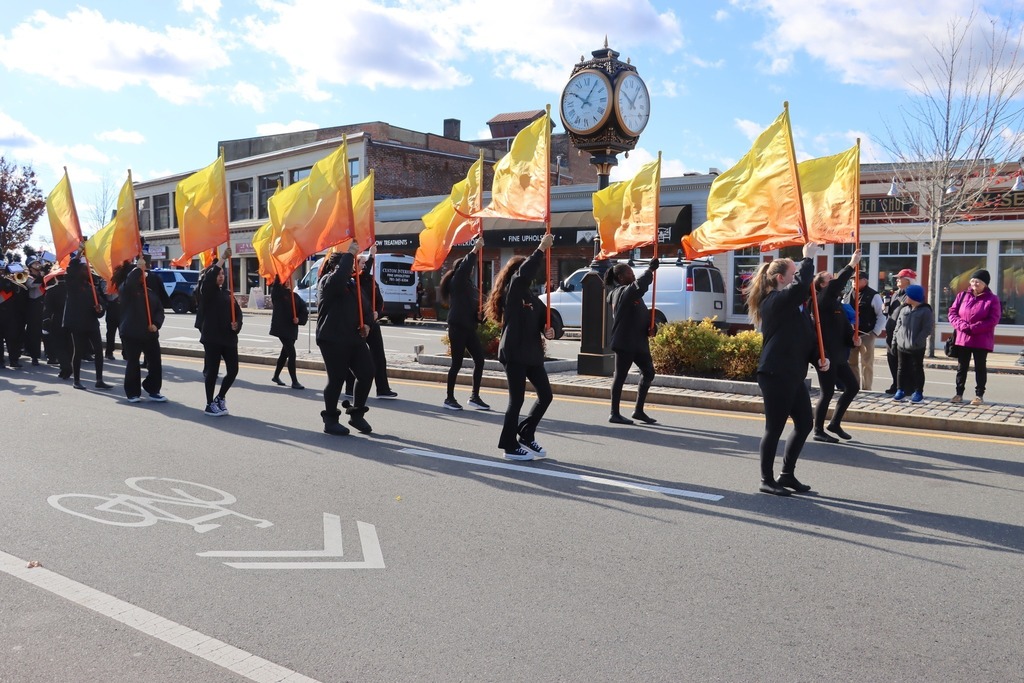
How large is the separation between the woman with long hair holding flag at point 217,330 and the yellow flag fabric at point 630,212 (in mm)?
4640

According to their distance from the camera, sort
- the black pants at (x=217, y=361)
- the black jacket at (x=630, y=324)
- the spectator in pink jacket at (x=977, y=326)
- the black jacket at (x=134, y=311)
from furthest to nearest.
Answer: the black jacket at (x=134, y=311) < the spectator in pink jacket at (x=977, y=326) < the black pants at (x=217, y=361) < the black jacket at (x=630, y=324)

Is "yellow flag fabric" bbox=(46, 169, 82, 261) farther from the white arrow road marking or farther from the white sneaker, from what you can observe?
the white arrow road marking

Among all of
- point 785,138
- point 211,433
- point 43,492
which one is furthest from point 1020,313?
point 43,492

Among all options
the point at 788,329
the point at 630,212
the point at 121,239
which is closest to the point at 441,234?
the point at 630,212

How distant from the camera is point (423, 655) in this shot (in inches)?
142

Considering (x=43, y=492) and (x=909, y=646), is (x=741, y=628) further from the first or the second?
(x=43, y=492)

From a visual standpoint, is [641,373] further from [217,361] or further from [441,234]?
[217,361]

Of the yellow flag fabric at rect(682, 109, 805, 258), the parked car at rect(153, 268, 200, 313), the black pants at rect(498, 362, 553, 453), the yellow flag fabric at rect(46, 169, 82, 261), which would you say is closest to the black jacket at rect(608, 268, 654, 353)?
the yellow flag fabric at rect(682, 109, 805, 258)

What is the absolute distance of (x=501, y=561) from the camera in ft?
15.7

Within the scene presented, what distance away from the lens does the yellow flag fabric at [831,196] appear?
26.8ft

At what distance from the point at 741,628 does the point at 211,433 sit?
6.22 m

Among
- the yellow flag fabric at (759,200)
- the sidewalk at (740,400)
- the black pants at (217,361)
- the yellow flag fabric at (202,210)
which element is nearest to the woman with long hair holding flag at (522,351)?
the yellow flag fabric at (759,200)

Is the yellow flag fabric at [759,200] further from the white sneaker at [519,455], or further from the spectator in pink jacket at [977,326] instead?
the spectator in pink jacket at [977,326]

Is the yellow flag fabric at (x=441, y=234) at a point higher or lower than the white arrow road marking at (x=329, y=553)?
A: higher
